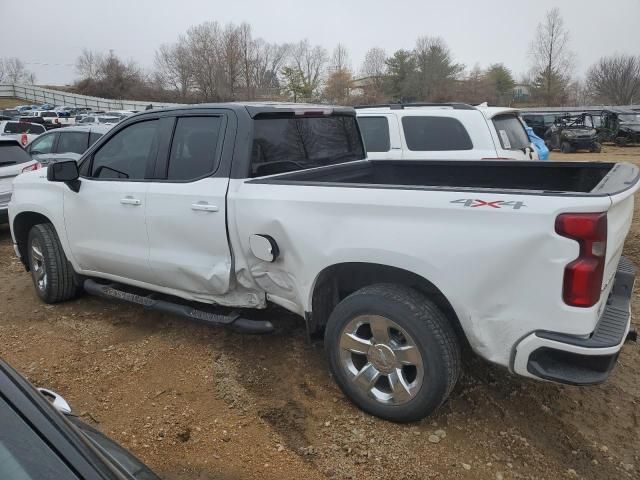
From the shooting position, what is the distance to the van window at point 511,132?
7.02 metres

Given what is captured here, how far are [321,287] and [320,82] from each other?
86.2 metres

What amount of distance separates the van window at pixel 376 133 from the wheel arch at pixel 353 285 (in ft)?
14.3

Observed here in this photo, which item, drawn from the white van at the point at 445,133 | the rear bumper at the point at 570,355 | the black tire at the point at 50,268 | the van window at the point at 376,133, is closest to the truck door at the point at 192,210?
the black tire at the point at 50,268

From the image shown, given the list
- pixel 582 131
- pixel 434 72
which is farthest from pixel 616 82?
pixel 582 131

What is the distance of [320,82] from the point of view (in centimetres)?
8544

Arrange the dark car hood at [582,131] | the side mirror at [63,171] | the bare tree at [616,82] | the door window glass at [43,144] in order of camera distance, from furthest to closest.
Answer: the bare tree at [616,82] < the dark car hood at [582,131] < the door window glass at [43,144] < the side mirror at [63,171]

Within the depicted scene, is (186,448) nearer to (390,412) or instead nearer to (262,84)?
(390,412)

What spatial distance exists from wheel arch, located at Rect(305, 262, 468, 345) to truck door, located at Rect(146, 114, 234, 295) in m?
0.68

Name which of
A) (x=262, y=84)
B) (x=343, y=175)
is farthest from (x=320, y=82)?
(x=343, y=175)

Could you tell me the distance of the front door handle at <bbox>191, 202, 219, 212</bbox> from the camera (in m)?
3.49

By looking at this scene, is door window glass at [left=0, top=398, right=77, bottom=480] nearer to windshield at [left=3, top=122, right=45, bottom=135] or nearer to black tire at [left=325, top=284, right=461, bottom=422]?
black tire at [left=325, top=284, right=461, bottom=422]

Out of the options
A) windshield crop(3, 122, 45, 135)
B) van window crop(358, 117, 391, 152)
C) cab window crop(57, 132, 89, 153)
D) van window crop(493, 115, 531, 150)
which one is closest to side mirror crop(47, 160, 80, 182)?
van window crop(358, 117, 391, 152)

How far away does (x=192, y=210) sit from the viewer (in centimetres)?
361

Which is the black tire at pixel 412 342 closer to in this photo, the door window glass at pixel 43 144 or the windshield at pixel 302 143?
the windshield at pixel 302 143
